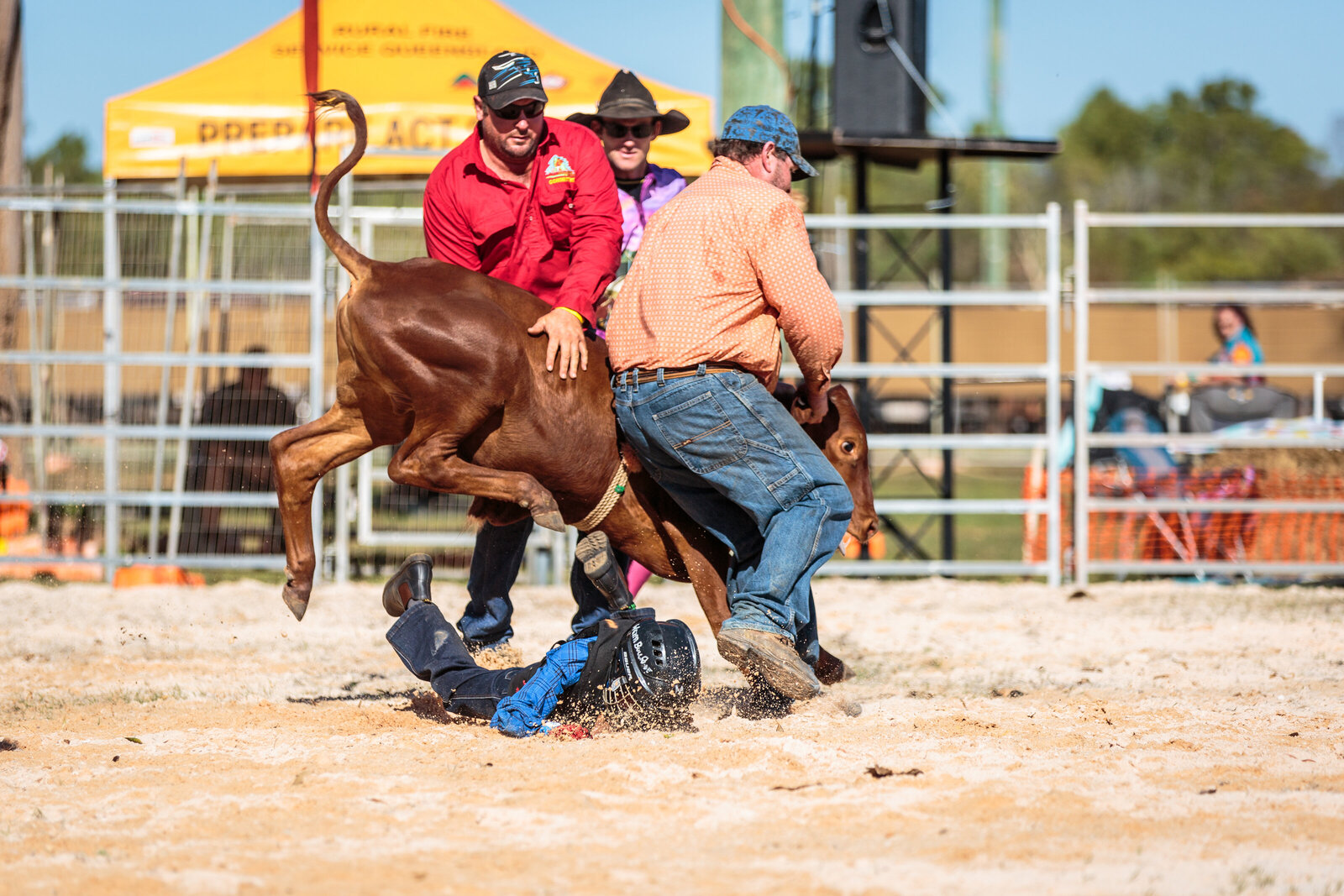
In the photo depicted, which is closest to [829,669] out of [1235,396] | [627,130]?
[627,130]

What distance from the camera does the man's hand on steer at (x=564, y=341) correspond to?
3.95 meters

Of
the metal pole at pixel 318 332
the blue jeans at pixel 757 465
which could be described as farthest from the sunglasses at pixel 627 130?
the metal pole at pixel 318 332

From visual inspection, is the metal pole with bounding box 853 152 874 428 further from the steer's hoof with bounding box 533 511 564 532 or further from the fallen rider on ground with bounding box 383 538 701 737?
the steer's hoof with bounding box 533 511 564 532

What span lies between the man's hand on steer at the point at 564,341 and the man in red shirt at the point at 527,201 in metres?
0.08

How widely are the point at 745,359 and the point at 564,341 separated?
22.3 inches

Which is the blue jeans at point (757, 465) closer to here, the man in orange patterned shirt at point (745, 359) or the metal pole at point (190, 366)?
the man in orange patterned shirt at point (745, 359)

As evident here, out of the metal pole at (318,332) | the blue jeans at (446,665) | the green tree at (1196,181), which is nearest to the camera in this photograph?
the blue jeans at (446,665)

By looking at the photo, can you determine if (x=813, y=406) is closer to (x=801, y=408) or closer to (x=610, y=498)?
(x=801, y=408)

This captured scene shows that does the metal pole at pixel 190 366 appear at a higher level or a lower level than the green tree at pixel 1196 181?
lower

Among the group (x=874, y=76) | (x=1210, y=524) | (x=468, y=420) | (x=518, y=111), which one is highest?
(x=874, y=76)

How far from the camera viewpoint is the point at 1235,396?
1032 centimetres

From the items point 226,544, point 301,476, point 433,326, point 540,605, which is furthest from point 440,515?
point 433,326

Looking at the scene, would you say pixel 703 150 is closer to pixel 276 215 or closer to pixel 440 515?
pixel 276 215

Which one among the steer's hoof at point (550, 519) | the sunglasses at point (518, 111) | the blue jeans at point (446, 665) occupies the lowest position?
the blue jeans at point (446, 665)
